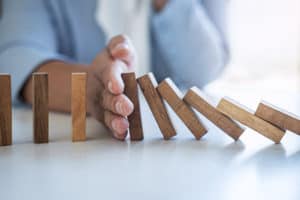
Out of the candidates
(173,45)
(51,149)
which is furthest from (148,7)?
(51,149)

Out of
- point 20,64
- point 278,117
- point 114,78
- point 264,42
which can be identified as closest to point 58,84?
point 20,64

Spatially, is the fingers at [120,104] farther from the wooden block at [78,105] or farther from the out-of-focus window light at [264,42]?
the out-of-focus window light at [264,42]

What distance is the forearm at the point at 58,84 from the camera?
59 centimetres

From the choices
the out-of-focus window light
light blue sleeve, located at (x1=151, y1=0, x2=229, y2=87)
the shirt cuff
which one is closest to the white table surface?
the shirt cuff

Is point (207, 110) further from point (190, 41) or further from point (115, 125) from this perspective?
point (190, 41)

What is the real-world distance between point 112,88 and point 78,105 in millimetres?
33

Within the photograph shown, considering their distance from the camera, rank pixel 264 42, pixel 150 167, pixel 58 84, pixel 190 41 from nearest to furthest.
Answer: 1. pixel 150 167
2. pixel 58 84
3. pixel 190 41
4. pixel 264 42

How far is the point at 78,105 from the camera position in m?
Answer: 0.43

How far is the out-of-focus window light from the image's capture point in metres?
1.25

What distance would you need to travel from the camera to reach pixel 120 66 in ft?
1.61

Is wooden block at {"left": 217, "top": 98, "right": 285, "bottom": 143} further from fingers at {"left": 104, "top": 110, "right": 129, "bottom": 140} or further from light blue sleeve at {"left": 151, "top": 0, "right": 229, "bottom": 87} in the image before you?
light blue sleeve at {"left": 151, "top": 0, "right": 229, "bottom": 87}

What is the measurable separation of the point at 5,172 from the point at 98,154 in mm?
79

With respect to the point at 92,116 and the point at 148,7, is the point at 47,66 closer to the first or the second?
the point at 92,116

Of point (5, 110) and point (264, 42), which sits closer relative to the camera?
point (5, 110)
